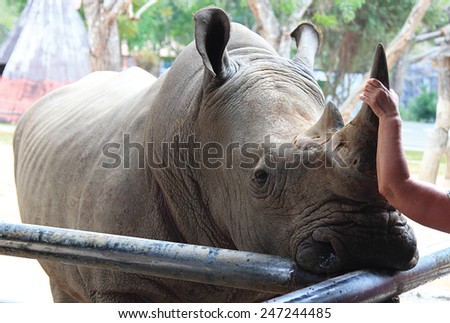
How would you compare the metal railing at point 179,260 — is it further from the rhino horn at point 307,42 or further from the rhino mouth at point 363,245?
the rhino horn at point 307,42

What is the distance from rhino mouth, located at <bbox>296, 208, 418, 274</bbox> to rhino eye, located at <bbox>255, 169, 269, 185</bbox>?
0.38 meters

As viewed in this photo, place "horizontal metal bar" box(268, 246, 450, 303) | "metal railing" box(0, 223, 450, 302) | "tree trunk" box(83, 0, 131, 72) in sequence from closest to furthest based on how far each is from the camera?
"horizontal metal bar" box(268, 246, 450, 303), "metal railing" box(0, 223, 450, 302), "tree trunk" box(83, 0, 131, 72)

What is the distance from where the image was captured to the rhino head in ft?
7.08

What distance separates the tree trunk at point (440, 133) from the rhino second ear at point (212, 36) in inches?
431

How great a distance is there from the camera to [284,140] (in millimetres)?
2547

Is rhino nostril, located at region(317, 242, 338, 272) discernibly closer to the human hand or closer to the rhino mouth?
the rhino mouth

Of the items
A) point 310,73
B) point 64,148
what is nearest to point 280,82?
point 310,73

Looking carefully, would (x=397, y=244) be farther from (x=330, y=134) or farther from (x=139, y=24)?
(x=139, y=24)

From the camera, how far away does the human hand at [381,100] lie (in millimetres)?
2012

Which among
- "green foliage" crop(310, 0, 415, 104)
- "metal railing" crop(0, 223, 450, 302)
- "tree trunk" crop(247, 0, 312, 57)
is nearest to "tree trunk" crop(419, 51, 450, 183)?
"tree trunk" crop(247, 0, 312, 57)

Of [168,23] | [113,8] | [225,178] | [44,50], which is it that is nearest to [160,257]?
[225,178]

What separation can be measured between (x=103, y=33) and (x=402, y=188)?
34.6ft

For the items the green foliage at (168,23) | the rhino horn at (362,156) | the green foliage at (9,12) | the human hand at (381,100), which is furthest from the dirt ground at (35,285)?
the green foliage at (9,12)

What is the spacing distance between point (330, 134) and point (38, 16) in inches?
687
